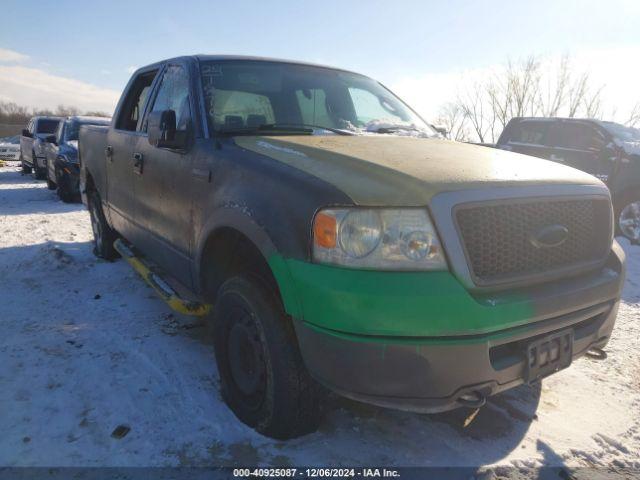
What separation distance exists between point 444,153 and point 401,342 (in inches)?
47.2

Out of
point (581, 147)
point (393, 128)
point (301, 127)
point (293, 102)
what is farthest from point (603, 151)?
point (301, 127)

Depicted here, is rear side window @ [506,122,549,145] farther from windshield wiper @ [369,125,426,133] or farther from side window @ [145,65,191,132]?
side window @ [145,65,191,132]

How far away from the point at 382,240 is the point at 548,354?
89 centimetres

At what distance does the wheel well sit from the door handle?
1.27 meters

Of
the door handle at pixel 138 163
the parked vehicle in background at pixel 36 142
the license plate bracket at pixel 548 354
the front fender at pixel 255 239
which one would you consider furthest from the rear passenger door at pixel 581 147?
the parked vehicle in background at pixel 36 142

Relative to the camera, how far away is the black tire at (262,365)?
212cm

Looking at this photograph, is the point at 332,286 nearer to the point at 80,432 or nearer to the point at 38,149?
the point at 80,432

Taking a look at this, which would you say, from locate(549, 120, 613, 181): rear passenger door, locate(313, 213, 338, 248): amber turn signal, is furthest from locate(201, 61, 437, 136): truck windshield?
locate(549, 120, 613, 181): rear passenger door

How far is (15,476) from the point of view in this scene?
2.08 meters

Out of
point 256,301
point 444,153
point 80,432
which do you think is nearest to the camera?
point 256,301

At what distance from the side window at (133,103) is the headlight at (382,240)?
9.99 ft

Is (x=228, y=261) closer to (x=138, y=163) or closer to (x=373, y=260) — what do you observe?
(x=373, y=260)

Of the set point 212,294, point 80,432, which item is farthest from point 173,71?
point 80,432

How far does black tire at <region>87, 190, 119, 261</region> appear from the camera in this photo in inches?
210
